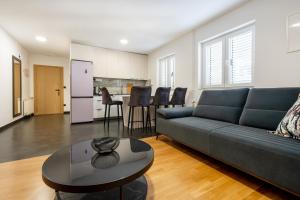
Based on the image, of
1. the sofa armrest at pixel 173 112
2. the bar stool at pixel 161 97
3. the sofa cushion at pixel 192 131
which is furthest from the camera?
the bar stool at pixel 161 97

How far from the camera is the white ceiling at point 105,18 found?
2638mm

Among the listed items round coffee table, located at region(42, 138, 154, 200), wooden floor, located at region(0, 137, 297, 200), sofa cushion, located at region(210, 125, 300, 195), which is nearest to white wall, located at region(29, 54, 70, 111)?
wooden floor, located at region(0, 137, 297, 200)

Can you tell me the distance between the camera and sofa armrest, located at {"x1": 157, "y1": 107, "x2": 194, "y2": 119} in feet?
8.54

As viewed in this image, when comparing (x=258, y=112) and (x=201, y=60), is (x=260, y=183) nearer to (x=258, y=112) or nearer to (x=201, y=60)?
(x=258, y=112)

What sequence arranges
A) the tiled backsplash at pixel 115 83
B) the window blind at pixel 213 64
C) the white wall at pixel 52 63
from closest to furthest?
1. the window blind at pixel 213 64
2. the tiled backsplash at pixel 115 83
3. the white wall at pixel 52 63

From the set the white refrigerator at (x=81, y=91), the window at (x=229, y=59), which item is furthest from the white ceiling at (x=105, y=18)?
the white refrigerator at (x=81, y=91)

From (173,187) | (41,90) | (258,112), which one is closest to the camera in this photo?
(173,187)

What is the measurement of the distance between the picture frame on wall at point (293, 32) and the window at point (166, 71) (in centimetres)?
284

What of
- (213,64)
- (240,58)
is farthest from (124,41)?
(240,58)

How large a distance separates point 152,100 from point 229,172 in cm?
232

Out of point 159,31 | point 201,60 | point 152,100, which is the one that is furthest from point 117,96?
point 201,60

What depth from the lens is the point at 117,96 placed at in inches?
199

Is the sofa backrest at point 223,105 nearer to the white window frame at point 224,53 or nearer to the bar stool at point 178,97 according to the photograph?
the white window frame at point 224,53

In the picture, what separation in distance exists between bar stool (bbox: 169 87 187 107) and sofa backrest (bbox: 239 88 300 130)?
1700 mm
